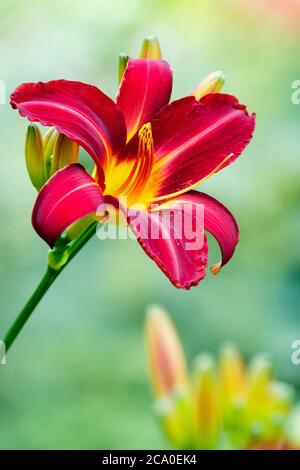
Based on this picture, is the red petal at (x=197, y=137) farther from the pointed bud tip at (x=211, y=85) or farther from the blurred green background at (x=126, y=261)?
the blurred green background at (x=126, y=261)

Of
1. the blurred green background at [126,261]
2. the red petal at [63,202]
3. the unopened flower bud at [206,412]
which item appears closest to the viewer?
the red petal at [63,202]

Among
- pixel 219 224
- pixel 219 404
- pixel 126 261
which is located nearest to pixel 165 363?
pixel 219 404

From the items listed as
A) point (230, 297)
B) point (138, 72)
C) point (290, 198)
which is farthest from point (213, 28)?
point (138, 72)

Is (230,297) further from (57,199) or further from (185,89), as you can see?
(57,199)

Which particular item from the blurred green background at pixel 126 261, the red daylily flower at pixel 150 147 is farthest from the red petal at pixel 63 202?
the blurred green background at pixel 126 261

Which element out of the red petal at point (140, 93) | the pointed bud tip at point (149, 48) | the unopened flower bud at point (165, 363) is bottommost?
the unopened flower bud at point (165, 363)

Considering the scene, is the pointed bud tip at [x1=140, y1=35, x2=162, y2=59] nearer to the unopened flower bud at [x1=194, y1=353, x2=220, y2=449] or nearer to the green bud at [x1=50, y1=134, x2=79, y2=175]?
the green bud at [x1=50, y1=134, x2=79, y2=175]
